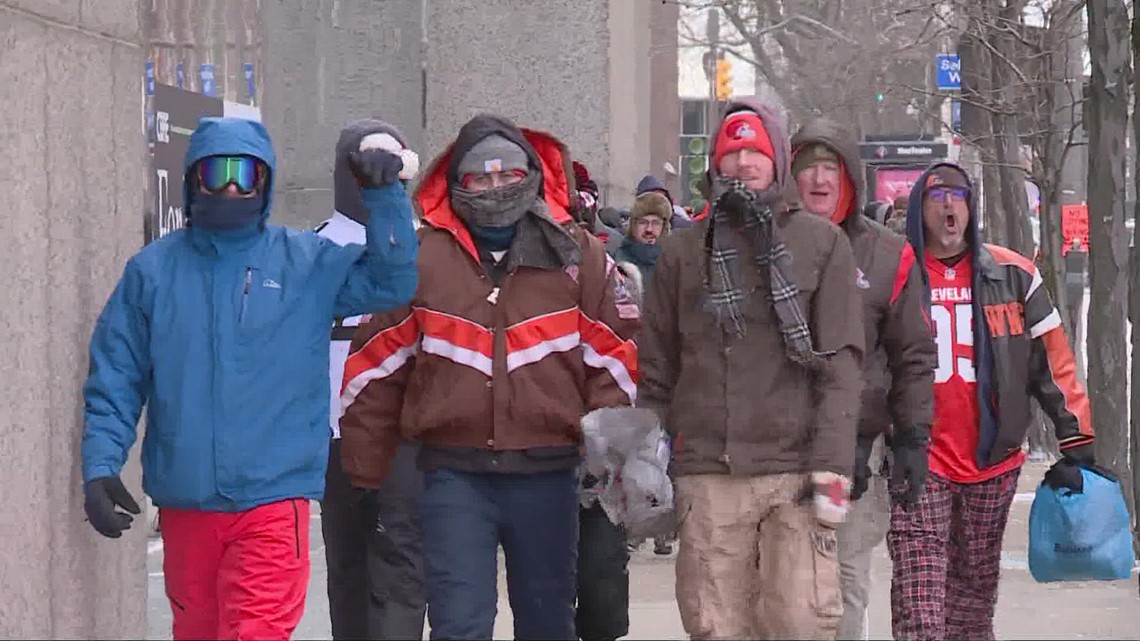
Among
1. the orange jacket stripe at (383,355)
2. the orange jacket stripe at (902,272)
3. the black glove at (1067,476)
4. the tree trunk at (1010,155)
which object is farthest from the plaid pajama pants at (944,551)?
the tree trunk at (1010,155)

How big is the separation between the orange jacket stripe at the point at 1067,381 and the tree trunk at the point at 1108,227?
3.35 m

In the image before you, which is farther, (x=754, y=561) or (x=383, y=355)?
(x=383, y=355)

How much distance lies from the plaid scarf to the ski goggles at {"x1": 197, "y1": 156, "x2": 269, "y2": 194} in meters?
1.32

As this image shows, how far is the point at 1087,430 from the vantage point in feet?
23.6

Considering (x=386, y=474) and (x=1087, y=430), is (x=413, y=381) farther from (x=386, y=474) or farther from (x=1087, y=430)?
(x=1087, y=430)

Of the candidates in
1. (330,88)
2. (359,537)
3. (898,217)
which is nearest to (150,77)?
(330,88)

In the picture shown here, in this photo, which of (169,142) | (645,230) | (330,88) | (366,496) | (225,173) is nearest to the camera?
(225,173)

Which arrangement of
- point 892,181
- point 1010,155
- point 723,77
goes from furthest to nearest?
point 723,77 → point 892,181 → point 1010,155

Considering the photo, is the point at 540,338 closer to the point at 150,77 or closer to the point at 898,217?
the point at 898,217

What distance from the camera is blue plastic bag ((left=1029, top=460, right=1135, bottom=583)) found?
7125 mm

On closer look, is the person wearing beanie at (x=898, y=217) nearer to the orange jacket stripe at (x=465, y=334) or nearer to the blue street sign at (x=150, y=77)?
the blue street sign at (x=150, y=77)

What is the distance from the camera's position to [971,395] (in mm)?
7188

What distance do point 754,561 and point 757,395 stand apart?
501 mm

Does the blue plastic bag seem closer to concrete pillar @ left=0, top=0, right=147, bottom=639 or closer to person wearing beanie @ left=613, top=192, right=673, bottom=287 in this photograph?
concrete pillar @ left=0, top=0, right=147, bottom=639
